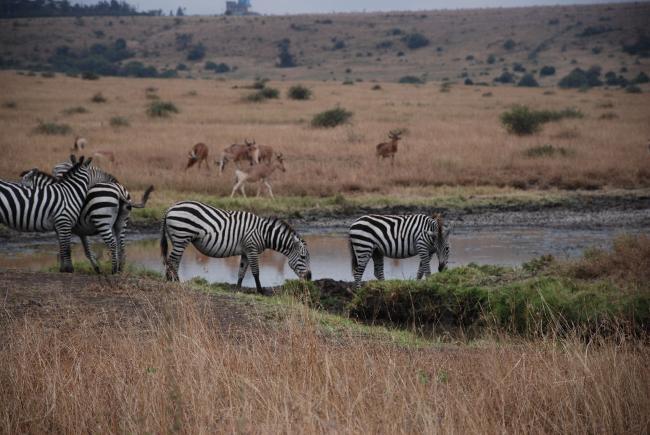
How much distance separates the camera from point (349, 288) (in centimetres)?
1074

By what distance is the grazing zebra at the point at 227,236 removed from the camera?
10.8m

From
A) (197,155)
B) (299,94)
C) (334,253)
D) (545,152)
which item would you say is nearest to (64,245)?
(334,253)

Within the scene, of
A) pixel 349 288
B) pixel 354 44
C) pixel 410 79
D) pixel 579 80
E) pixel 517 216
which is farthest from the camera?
pixel 354 44

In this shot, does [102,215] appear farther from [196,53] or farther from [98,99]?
[196,53]

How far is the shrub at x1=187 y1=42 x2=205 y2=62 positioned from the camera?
85.1 metres

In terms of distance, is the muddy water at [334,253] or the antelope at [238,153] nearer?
the muddy water at [334,253]

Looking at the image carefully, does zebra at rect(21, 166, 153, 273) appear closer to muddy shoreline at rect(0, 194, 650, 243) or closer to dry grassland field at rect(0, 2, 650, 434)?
dry grassland field at rect(0, 2, 650, 434)

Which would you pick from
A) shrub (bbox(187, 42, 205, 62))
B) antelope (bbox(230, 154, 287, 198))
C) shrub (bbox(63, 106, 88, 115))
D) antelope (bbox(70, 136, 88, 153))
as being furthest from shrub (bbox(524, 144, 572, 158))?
shrub (bbox(187, 42, 205, 62))

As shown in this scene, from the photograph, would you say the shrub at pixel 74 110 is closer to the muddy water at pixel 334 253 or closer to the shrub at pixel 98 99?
the shrub at pixel 98 99

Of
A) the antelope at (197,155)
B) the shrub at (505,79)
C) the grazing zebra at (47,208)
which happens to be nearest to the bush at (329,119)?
the antelope at (197,155)

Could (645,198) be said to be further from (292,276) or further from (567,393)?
(567,393)

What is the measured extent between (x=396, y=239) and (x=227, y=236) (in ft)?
8.07

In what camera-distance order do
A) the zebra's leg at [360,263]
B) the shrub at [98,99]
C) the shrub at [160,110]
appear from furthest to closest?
the shrub at [98,99], the shrub at [160,110], the zebra's leg at [360,263]

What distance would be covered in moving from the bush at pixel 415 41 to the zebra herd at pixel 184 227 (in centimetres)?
7711
